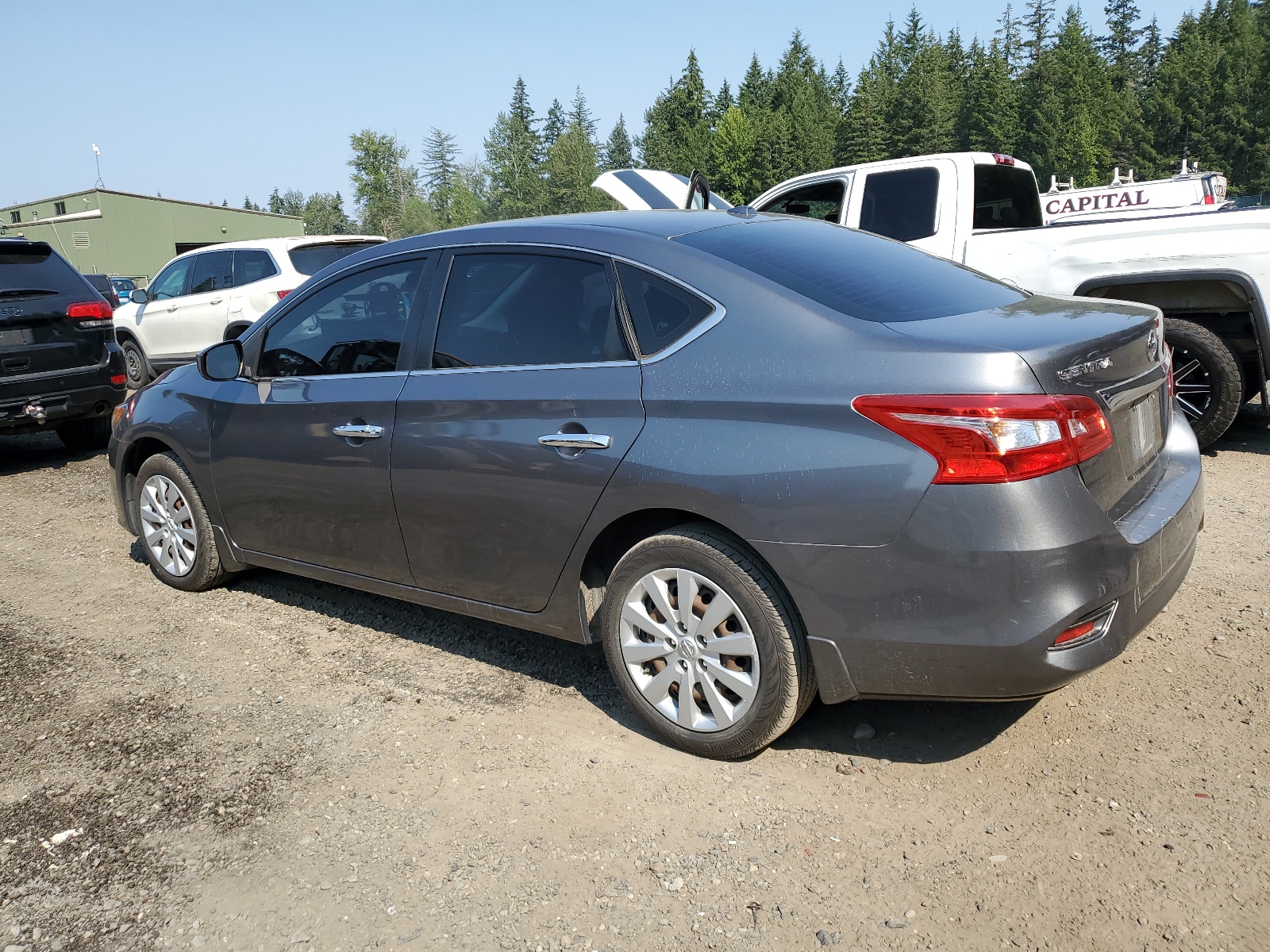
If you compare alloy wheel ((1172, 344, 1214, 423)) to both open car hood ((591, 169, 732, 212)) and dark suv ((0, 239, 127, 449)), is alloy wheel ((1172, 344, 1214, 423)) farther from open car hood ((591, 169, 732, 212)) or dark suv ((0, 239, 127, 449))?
dark suv ((0, 239, 127, 449))

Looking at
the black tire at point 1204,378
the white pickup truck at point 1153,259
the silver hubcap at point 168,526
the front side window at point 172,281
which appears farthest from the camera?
the front side window at point 172,281

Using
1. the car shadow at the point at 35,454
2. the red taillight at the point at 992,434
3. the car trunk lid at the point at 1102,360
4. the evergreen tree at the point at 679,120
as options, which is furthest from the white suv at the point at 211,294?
the evergreen tree at the point at 679,120

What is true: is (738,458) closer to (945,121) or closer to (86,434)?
(86,434)

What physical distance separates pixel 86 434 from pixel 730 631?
8258 mm

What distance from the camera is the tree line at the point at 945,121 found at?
7544 cm

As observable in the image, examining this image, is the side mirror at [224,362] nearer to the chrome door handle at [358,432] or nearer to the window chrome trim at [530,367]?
the chrome door handle at [358,432]

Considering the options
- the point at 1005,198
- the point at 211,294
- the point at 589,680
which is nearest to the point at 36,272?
the point at 211,294

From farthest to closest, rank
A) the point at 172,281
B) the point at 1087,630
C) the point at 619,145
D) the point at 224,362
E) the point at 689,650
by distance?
1. the point at 619,145
2. the point at 172,281
3. the point at 224,362
4. the point at 689,650
5. the point at 1087,630

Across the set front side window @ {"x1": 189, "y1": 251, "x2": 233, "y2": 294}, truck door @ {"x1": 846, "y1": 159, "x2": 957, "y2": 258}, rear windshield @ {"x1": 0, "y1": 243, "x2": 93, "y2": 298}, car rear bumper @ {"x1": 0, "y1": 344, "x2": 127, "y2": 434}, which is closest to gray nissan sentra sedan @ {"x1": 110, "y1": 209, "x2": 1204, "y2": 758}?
truck door @ {"x1": 846, "y1": 159, "x2": 957, "y2": 258}

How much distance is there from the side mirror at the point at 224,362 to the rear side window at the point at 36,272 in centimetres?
456

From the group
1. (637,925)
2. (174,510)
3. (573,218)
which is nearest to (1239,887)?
(637,925)

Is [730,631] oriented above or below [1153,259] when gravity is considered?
below

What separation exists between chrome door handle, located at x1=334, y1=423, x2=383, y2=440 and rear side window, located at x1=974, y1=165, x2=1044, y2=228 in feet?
18.2

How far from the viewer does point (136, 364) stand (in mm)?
13031
